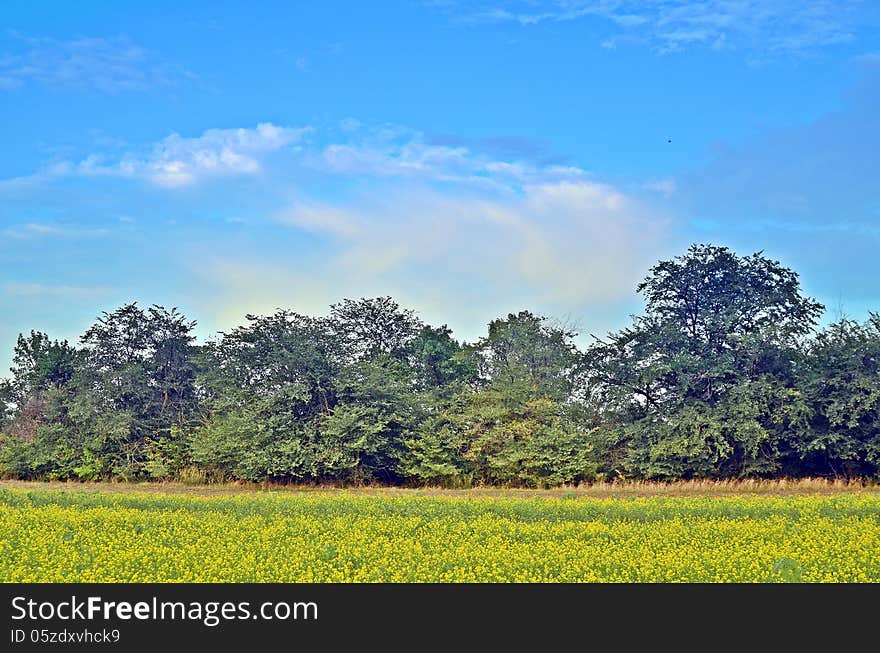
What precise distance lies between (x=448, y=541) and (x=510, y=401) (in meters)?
25.5

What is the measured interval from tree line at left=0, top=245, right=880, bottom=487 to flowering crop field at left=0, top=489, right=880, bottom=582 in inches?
513

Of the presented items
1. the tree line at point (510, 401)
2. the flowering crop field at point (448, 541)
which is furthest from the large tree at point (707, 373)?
the flowering crop field at point (448, 541)

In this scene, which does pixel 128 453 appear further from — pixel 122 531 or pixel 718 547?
pixel 718 547

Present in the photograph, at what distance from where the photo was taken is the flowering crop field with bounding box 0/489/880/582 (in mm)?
13023

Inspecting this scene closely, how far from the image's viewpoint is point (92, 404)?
47.3m

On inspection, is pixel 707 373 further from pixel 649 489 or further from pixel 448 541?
pixel 448 541

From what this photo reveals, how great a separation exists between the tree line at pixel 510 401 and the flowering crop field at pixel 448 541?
42.8 ft

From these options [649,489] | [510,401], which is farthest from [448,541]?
[510,401]

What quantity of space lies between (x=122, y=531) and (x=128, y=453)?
29543 mm

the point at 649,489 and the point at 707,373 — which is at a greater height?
the point at 707,373

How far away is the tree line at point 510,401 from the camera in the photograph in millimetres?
37844

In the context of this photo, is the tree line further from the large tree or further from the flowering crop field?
the flowering crop field

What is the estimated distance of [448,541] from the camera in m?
16.4

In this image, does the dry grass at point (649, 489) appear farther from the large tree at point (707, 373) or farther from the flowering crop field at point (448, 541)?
the flowering crop field at point (448, 541)
